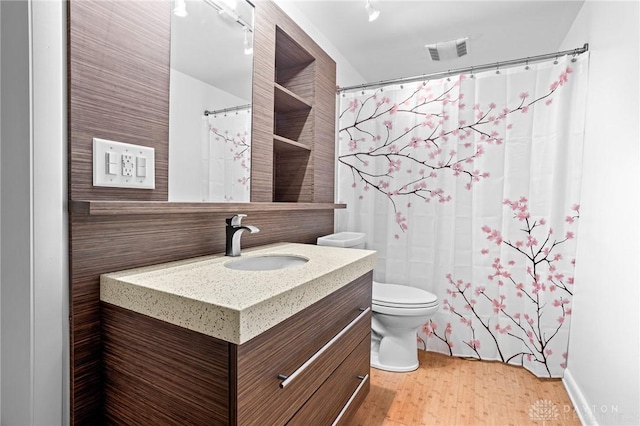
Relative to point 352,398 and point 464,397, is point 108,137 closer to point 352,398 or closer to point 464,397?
point 352,398

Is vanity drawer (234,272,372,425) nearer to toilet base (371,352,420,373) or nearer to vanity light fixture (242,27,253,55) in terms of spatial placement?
toilet base (371,352,420,373)

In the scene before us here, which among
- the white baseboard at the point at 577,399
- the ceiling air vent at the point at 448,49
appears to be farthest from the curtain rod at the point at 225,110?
the white baseboard at the point at 577,399

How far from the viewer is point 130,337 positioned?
86 centimetres

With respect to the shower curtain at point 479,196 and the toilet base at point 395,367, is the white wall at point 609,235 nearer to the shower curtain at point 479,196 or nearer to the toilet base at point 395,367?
the shower curtain at point 479,196

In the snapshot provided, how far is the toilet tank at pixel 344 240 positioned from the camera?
201cm

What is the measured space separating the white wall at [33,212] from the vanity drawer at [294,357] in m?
0.56

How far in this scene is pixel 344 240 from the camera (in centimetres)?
208

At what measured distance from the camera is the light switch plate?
0.91 m

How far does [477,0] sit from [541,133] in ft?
2.99

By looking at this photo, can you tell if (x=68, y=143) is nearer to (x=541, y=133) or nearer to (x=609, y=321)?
(x=609, y=321)

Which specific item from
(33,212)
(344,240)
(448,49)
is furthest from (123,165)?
(448,49)

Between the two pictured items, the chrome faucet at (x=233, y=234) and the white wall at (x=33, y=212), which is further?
the chrome faucet at (x=233, y=234)

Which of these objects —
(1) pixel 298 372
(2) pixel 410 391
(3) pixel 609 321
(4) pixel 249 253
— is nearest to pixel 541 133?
(3) pixel 609 321

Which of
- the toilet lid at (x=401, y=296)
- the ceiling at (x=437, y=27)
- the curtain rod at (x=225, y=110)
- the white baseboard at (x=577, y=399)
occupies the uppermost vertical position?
the ceiling at (x=437, y=27)
